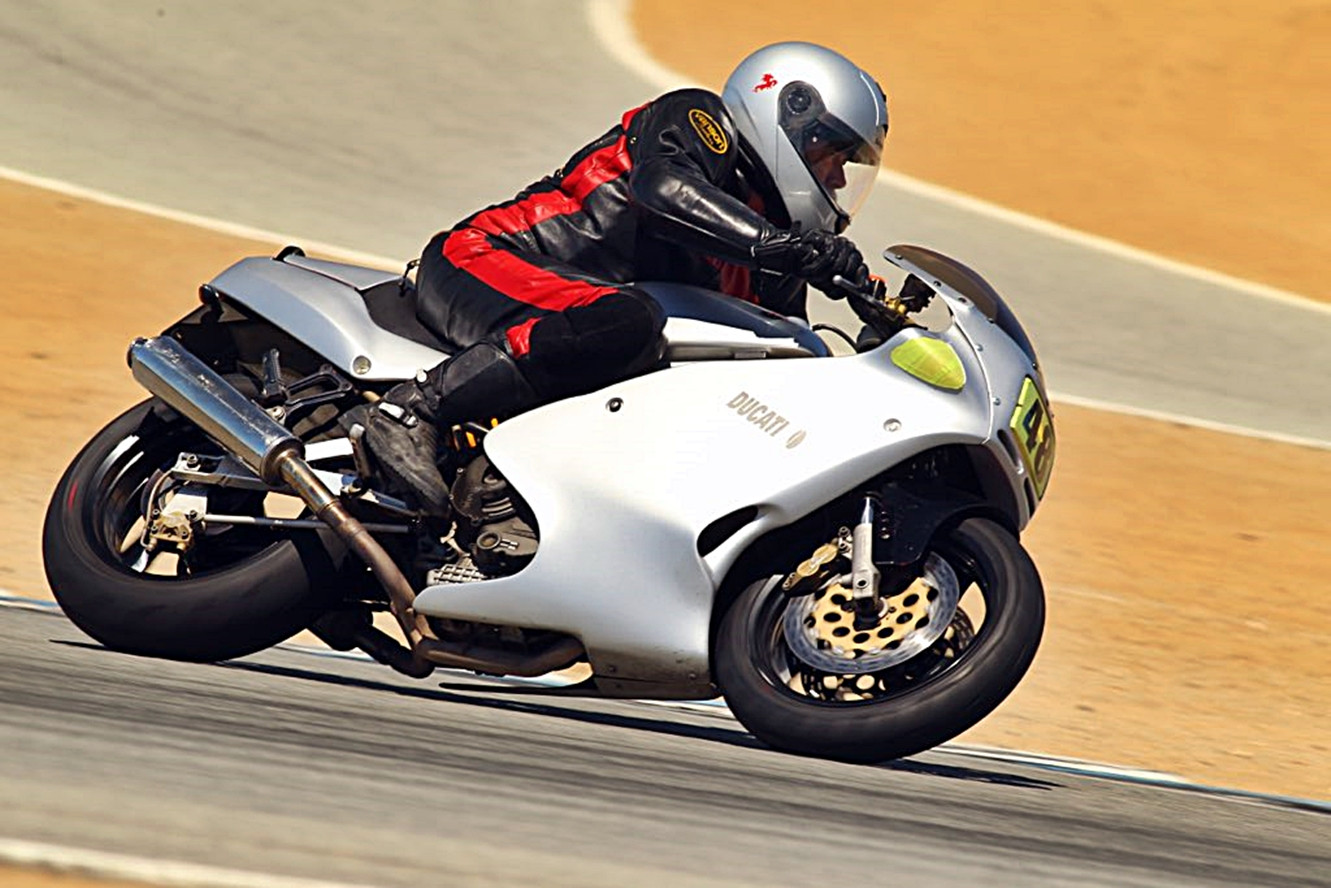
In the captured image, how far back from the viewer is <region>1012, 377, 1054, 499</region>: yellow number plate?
515cm

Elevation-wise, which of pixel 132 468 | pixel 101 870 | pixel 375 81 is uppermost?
pixel 375 81

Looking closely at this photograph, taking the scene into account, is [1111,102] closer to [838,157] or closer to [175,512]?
[838,157]

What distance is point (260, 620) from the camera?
5.35m

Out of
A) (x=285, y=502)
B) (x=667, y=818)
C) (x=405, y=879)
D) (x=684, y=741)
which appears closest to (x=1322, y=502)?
(x=285, y=502)

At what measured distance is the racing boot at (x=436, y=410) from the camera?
5.31 m

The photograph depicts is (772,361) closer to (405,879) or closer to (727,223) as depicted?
(727,223)

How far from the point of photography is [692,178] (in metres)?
5.25

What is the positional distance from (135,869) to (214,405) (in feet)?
8.63

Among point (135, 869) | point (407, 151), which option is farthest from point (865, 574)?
point (407, 151)

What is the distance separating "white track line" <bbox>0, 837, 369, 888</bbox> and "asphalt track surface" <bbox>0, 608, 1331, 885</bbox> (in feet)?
0.16

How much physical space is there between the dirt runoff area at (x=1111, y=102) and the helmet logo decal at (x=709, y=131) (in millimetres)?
11657

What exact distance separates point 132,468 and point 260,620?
1.99 feet

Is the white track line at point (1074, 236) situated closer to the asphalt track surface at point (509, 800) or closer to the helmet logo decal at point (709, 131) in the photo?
the helmet logo decal at point (709, 131)

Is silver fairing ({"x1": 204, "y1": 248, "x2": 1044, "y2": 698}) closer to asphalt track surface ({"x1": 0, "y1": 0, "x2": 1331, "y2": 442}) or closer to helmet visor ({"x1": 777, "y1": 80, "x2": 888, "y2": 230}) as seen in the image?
helmet visor ({"x1": 777, "y1": 80, "x2": 888, "y2": 230})
